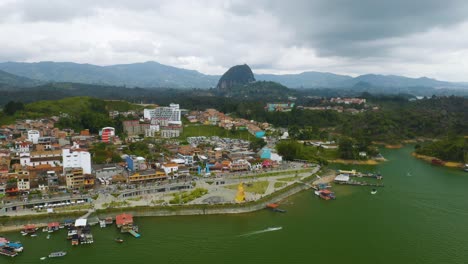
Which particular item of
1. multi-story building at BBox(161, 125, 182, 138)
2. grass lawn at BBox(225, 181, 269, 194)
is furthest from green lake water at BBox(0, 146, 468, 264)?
multi-story building at BBox(161, 125, 182, 138)

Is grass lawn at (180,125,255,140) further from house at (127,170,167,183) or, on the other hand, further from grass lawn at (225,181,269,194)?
grass lawn at (225,181,269,194)

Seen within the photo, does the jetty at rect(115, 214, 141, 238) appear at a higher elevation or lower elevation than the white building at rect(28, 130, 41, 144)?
lower

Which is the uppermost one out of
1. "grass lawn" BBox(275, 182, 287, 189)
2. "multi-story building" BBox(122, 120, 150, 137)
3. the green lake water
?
"multi-story building" BBox(122, 120, 150, 137)

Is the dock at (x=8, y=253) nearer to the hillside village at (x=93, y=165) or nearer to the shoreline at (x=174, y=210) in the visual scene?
the shoreline at (x=174, y=210)

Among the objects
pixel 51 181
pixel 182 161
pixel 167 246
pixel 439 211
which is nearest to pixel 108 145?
pixel 182 161

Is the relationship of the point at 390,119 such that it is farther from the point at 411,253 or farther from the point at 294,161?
the point at 411,253

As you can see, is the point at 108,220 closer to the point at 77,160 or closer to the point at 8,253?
the point at 8,253

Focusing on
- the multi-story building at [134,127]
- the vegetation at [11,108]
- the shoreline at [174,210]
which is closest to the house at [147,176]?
the shoreline at [174,210]
